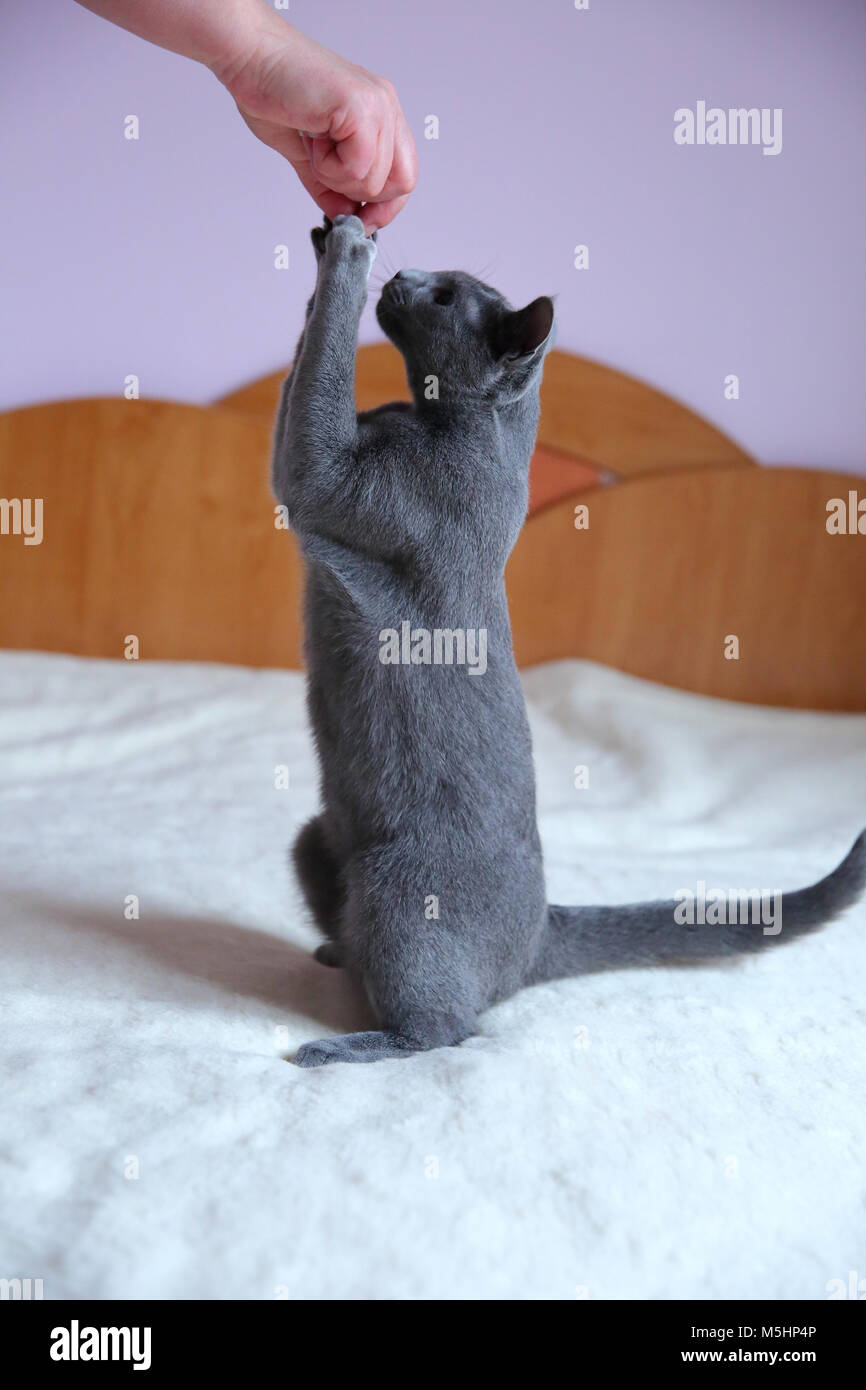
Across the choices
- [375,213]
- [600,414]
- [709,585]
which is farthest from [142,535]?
[375,213]

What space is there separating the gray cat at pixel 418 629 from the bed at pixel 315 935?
10cm

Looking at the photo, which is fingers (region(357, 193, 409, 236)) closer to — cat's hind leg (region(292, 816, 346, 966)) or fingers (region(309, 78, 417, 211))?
fingers (region(309, 78, 417, 211))

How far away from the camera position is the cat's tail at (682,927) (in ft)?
4.63

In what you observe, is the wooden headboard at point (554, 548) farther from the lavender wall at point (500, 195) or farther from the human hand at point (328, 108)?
the human hand at point (328, 108)

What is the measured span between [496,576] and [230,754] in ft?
3.42

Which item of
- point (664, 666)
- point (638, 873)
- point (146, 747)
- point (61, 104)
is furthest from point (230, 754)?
point (61, 104)

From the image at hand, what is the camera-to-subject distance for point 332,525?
46.2 inches

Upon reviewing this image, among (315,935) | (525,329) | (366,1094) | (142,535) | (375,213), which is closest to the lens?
(366,1094)

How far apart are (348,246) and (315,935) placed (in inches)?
33.1

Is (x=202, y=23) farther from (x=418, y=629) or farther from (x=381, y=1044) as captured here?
(x=381, y=1044)

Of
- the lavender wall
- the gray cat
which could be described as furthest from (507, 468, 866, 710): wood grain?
the gray cat

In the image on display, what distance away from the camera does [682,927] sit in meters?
1.44

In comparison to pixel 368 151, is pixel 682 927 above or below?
below

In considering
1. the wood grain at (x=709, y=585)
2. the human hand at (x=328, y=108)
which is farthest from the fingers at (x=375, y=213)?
the wood grain at (x=709, y=585)
